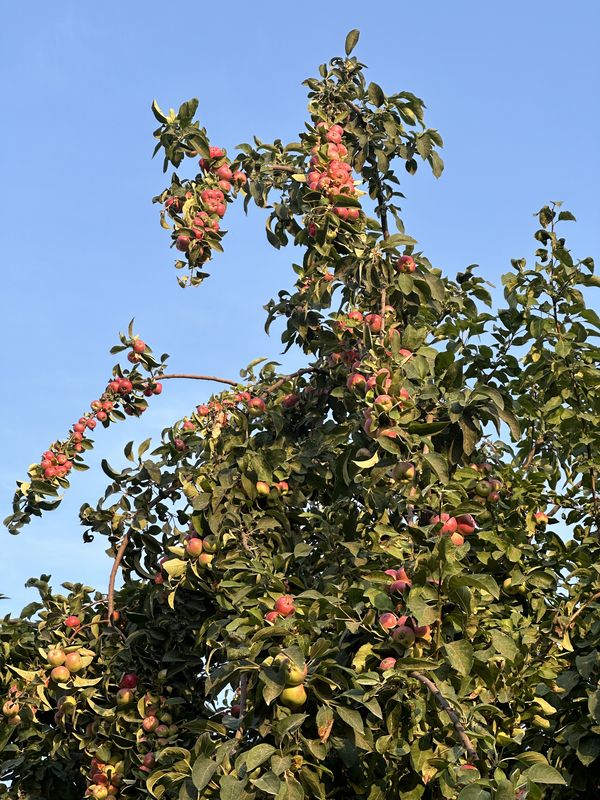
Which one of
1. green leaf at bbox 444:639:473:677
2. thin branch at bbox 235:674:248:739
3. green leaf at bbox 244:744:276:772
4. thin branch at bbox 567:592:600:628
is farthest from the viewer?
thin branch at bbox 567:592:600:628

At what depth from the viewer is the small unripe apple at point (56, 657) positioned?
520cm

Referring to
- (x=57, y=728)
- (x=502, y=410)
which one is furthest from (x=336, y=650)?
(x=57, y=728)

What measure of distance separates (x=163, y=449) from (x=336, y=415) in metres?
1.14

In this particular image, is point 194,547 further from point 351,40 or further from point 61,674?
point 351,40

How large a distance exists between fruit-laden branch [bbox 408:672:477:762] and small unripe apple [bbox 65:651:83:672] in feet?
7.44

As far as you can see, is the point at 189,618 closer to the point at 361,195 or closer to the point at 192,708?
the point at 192,708

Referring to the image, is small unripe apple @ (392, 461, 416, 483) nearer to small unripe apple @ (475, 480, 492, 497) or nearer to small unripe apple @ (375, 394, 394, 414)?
small unripe apple @ (375, 394, 394, 414)

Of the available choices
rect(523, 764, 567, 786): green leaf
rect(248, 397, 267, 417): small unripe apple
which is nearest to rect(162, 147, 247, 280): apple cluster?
rect(248, 397, 267, 417): small unripe apple

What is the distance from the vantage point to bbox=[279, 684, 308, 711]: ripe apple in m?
3.59

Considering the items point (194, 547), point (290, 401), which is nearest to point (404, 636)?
point (194, 547)

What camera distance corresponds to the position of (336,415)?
5785 mm

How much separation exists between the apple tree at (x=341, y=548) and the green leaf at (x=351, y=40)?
0.04m

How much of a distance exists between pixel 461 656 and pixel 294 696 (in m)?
0.59

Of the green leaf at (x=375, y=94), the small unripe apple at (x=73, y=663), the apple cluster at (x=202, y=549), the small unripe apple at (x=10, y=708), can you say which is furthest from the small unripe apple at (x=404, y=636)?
the green leaf at (x=375, y=94)
